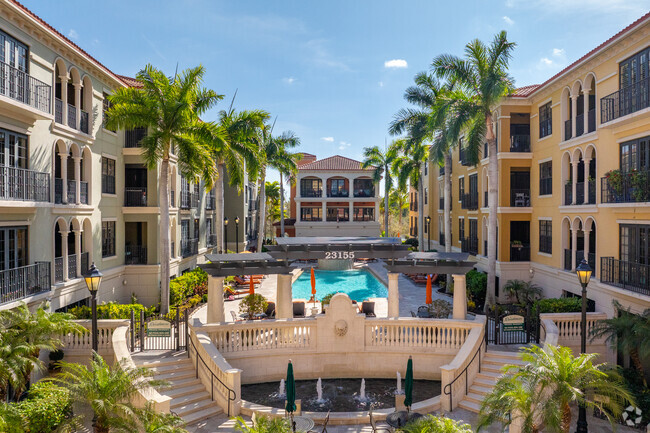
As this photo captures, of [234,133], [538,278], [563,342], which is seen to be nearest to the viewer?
[563,342]

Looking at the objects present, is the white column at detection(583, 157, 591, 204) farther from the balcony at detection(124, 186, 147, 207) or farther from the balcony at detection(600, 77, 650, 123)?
the balcony at detection(124, 186, 147, 207)

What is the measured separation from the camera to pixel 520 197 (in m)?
26.5

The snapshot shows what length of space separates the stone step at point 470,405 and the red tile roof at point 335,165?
42221 millimetres

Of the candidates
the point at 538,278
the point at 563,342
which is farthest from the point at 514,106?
the point at 563,342

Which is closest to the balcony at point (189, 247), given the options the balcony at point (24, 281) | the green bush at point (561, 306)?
the balcony at point (24, 281)

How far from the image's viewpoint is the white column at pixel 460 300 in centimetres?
1711

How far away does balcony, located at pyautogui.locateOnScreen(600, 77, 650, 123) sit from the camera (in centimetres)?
1546

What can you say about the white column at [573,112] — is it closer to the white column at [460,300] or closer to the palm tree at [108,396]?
the white column at [460,300]

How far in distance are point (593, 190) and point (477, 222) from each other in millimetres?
11132

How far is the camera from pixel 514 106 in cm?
2605

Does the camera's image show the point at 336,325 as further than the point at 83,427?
Yes

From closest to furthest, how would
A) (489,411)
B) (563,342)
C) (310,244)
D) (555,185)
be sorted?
(489,411) → (563,342) → (310,244) → (555,185)

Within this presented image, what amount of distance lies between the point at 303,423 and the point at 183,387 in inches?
197

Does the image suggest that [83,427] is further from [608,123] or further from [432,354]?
[608,123]
